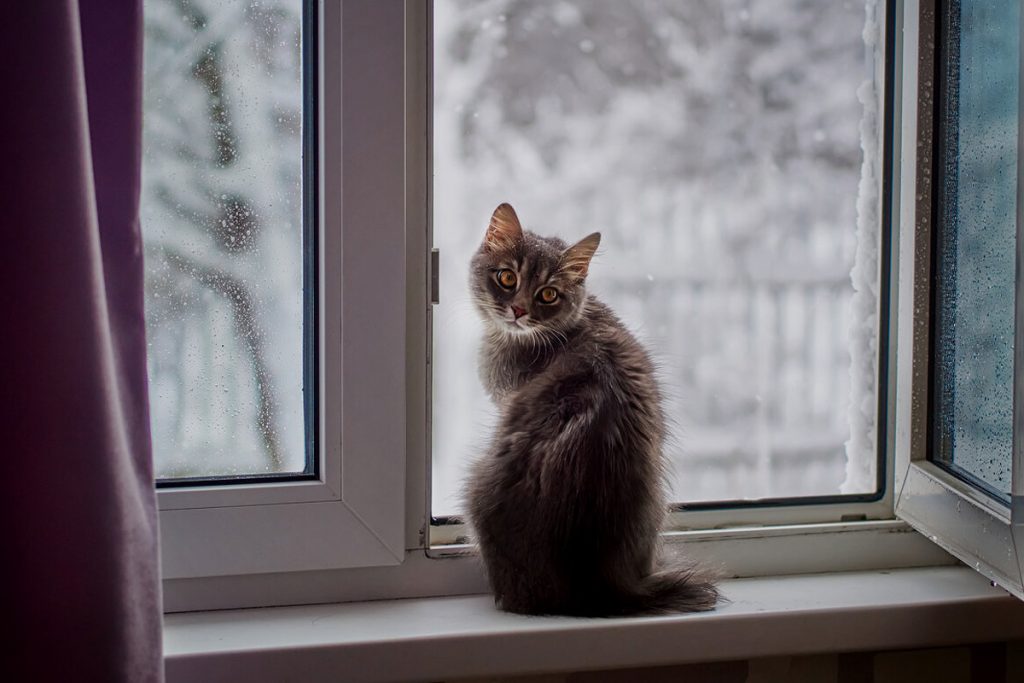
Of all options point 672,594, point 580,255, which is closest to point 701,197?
point 580,255

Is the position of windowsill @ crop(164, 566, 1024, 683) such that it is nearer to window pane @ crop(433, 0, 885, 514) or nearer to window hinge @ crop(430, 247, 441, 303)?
window pane @ crop(433, 0, 885, 514)

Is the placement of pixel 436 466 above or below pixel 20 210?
below

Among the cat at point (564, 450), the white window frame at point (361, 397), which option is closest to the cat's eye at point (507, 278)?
the cat at point (564, 450)

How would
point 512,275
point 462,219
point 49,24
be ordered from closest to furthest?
1. point 49,24
2. point 512,275
3. point 462,219

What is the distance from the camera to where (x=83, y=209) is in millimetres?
657

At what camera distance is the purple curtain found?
2.12 feet

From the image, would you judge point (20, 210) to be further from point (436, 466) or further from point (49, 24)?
point (436, 466)

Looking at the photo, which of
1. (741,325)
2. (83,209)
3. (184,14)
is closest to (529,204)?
(741,325)

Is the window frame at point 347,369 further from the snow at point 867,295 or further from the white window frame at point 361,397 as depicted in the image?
the snow at point 867,295

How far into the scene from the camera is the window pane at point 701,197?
107 cm

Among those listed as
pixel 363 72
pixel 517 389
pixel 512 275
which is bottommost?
pixel 517 389

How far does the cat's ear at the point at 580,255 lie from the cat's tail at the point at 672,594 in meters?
0.35

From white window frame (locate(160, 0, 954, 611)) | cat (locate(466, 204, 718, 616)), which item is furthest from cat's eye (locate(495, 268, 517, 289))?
white window frame (locate(160, 0, 954, 611))

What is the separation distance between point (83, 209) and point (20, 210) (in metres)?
0.05
